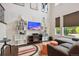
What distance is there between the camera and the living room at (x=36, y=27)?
1.27 meters

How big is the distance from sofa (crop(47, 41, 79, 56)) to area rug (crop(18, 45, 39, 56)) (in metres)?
0.21

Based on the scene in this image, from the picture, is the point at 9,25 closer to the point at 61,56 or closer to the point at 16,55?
the point at 16,55

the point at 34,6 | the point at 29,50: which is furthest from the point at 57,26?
the point at 29,50

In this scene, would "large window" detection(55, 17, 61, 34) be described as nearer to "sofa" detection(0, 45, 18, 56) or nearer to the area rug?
the area rug

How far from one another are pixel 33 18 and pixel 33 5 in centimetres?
18

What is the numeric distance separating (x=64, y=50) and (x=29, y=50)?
0.53 metres

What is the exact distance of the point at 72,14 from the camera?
134 centimetres

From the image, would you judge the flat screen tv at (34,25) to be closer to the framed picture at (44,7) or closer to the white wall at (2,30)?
the framed picture at (44,7)

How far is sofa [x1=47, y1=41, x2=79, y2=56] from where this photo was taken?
4.33ft

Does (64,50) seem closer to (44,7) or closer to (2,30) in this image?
(44,7)

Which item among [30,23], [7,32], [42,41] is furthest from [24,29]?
[42,41]

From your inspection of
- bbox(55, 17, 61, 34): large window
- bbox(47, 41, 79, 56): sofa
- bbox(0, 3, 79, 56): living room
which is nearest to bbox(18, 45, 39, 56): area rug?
bbox(0, 3, 79, 56): living room

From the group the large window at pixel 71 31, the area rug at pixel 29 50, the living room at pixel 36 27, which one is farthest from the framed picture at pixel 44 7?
the area rug at pixel 29 50

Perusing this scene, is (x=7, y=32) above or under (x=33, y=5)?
under
